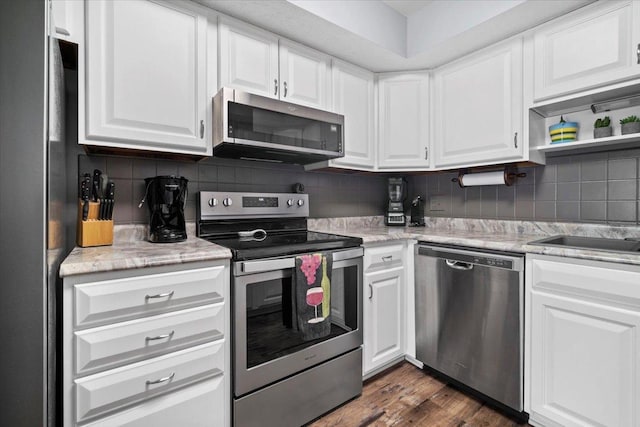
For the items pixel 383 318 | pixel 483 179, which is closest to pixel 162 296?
pixel 383 318

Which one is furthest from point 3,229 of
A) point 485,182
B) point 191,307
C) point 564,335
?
point 485,182

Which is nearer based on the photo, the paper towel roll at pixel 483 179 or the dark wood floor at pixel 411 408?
the dark wood floor at pixel 411 408

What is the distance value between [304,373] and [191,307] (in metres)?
0.69

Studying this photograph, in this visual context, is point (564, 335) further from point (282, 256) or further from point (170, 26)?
point (170, 26)

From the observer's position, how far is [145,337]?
3.78ft

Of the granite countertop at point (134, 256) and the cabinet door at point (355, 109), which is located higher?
the cabinet door at point (355, 109)

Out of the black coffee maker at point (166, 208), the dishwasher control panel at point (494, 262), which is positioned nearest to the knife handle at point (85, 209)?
the black coffee maker at point (166, 208)

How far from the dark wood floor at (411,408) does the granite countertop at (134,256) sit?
1067 millimetres

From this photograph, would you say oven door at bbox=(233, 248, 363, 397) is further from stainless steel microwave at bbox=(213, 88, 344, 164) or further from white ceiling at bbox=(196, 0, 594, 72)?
white ceiling at bbox=(196, 0, 594, 72)

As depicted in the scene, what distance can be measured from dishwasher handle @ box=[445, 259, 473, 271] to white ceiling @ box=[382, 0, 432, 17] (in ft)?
5.67

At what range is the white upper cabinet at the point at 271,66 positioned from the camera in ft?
5.56

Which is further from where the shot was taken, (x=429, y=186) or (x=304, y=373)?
(x=429, y=186)

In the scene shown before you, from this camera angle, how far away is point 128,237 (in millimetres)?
1641

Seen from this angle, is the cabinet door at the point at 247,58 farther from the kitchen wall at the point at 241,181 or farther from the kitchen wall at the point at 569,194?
the kitchen wall at the point at 569,194
